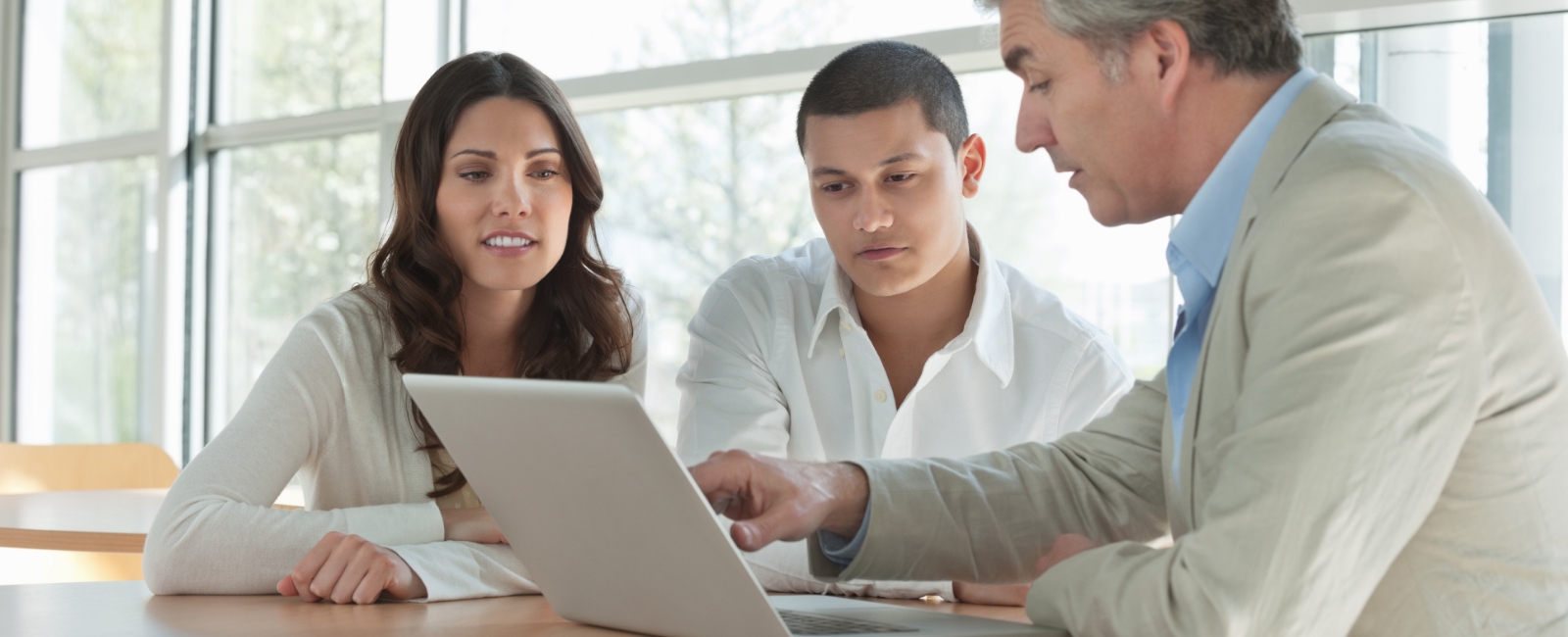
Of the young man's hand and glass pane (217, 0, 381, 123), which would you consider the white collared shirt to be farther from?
glass pane (217, 0, 381, 123)

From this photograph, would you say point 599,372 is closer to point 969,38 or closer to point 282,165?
point 969,38

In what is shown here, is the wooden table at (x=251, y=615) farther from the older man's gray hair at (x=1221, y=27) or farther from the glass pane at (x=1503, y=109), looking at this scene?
the glass pane at (x=1503, y=109)

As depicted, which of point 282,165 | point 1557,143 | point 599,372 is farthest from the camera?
point 282,165

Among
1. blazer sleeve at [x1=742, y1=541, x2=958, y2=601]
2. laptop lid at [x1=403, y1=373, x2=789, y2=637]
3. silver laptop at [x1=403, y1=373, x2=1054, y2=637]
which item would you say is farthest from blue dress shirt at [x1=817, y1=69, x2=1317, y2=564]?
blazer sleeve at [x1=742, y1=541, x2=958, y2=601]

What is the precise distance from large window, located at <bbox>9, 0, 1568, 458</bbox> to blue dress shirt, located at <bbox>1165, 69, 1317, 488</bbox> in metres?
1.81

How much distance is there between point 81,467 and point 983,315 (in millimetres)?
2715

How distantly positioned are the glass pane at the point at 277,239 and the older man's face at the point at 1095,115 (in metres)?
4.17

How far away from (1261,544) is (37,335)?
22.1 ft

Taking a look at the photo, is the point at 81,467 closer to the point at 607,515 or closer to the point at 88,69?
the point at 607,515

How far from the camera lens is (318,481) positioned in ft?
6.19

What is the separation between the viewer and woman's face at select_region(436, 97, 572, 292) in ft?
6.65

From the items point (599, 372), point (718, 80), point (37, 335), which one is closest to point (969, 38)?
point (718, 80)

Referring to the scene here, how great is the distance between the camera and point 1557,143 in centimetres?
296

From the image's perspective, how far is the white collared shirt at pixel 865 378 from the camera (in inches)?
80.0
